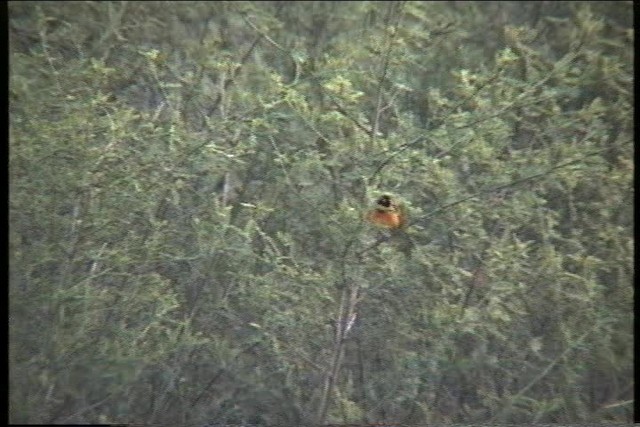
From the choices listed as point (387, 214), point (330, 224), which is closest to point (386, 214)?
point (387, 214)

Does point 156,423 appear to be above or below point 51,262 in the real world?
below

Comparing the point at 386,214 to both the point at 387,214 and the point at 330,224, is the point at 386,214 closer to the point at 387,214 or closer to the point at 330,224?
the point at 387,214

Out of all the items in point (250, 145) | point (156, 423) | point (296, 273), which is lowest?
point (156, 423)
